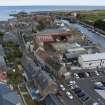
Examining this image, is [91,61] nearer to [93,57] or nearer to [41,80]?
[93,57]

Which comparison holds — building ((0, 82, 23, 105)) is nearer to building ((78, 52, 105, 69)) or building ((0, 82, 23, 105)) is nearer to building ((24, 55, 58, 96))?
building ((24, 55, 58, 96))

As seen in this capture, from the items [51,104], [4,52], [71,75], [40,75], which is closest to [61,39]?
[4,52]

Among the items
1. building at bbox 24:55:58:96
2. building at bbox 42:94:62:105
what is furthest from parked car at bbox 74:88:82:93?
building at bbox 42:94:62:105

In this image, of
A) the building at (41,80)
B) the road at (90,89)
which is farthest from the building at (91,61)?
the building at (41,80)

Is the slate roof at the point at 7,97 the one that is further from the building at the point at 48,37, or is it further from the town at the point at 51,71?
the building at the point at 48,37

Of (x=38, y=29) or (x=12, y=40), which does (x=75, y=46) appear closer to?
(x=12, y=40)

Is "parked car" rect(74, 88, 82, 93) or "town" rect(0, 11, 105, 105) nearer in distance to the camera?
"town" rect(0, 11, 105, 105)

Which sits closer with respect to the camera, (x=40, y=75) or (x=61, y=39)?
(x=40, y=75)

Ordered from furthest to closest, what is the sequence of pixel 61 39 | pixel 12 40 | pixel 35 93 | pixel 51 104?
pixel 61 39, pixel 12 40, pixel 35 93, pixel 51 104
